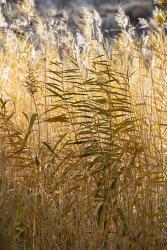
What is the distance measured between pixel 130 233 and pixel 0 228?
26.4 inches

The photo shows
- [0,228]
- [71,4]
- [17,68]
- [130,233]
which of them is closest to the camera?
[0,228]

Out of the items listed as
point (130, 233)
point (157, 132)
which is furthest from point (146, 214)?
point (157, 132)

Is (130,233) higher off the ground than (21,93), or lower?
lower

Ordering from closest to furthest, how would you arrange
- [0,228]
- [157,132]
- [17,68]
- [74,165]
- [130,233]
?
[0,228]
[130,233]
[74,165]
[157,132]
[17,68]

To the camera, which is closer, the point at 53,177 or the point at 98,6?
the point at 53,177

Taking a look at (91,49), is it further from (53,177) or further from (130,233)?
(130,233)

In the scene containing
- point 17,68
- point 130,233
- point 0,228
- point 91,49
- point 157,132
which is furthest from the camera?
point 17,68

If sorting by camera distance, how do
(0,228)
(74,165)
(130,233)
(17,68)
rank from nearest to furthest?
1. (0,228)
2. (130,233)
3. (74,165)
4. (17,68)

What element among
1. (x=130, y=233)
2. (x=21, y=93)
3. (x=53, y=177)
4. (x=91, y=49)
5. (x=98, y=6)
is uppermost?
(x=98, y=6)

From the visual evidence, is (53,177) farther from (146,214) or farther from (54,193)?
(146,214)

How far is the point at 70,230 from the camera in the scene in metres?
3.39

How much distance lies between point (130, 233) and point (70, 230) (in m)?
0.35

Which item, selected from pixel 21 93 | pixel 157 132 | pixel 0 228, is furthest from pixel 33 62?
pixel 0 228

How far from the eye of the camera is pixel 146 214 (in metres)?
3.37
